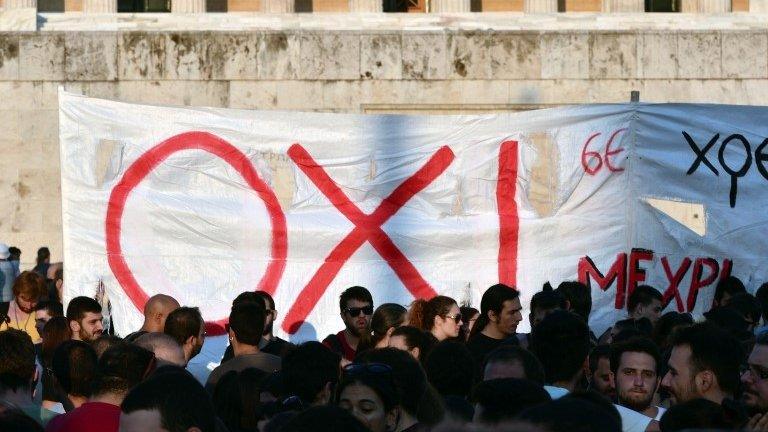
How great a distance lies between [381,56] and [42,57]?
460cm

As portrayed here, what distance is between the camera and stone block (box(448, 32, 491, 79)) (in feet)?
72.7

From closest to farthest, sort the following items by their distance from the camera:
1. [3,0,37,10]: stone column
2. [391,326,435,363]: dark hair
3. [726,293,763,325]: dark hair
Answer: [391,326,435,363]: dark hair, [726,293,763,325]: dark hair, [3,0,37,10]: stone column

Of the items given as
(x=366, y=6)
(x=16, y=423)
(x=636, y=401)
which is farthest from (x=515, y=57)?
(x=16, y=423)

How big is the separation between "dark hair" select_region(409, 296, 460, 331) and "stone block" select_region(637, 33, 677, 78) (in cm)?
1275

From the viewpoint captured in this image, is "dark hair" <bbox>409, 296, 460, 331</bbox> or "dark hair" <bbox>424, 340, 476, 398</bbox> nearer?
"dark hair" <bbox>424, 340, 476, 398</bbox>

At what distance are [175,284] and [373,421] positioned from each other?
6627mm

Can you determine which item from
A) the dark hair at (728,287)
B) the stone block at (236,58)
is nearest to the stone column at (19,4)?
the stone block at (236,58)

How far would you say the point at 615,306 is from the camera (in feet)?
43.2

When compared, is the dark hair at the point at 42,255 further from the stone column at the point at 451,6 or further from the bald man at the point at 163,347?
the bald man at the point at 163,347

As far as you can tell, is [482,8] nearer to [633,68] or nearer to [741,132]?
[633,68]

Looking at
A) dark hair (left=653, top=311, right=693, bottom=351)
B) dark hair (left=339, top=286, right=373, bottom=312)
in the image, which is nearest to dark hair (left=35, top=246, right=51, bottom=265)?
dark hair (left=339, top=286, right=373, bottom=312)

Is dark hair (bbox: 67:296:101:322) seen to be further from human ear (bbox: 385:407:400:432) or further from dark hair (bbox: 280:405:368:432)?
dark hair (bbox: 280:405:368:432)

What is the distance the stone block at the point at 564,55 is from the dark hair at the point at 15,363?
1579 cm

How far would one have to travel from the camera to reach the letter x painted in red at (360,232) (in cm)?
1311
